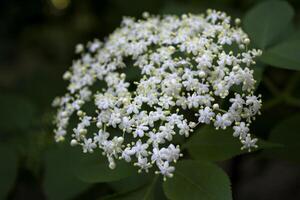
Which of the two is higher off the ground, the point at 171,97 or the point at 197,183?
the point at 171,97

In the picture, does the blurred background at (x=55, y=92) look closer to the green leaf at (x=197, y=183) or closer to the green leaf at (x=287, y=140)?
the green leaf at (x=287, y=140)

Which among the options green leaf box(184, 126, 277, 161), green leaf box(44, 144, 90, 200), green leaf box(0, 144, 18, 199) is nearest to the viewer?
green leaf box(184, 126, 277, 161)

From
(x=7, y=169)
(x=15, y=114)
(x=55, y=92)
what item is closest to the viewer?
(x=7, y=169)

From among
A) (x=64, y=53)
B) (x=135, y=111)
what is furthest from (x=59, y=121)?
(x=64, y=53)

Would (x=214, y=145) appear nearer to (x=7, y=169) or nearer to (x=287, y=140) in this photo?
(x=287, y=140)

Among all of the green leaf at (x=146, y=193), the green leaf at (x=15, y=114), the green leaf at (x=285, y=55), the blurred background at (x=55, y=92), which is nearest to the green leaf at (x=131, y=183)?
the green leaf at (x=146, y=193)

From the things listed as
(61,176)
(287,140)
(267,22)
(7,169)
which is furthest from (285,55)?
(7,169)

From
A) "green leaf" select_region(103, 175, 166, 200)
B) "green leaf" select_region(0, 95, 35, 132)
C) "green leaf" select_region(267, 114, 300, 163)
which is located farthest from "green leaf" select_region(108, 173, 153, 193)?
"green leaf" select_region(0, 95, 35, 132)

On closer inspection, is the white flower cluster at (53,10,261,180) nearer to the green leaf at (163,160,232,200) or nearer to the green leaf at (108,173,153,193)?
the green leaf at (163,160,232,200)
